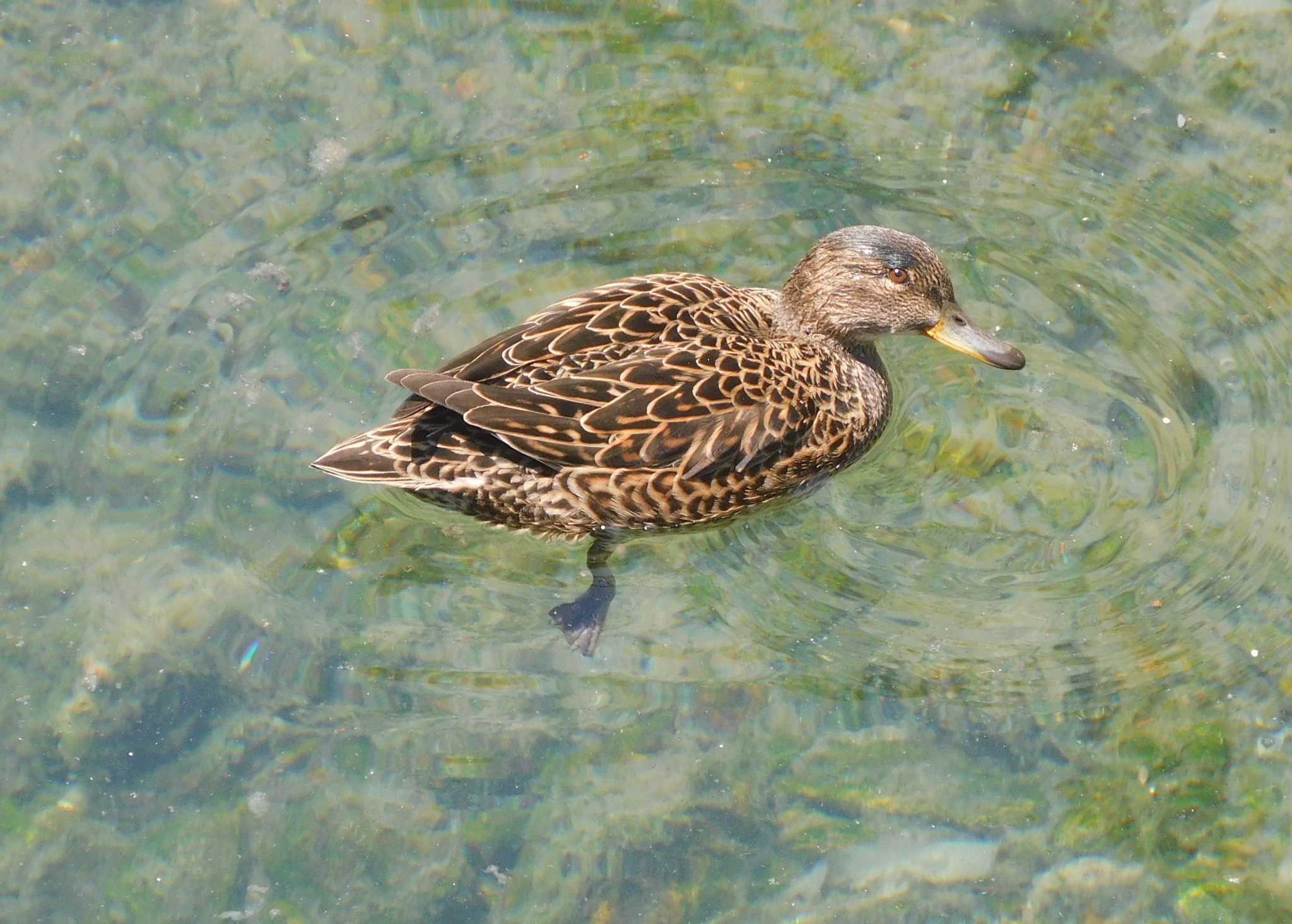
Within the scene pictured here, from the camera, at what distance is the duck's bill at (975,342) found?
6363 mm

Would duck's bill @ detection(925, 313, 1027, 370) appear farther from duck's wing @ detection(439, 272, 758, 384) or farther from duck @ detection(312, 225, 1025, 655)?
duck's wing @ detection(439, 272, 758, 384)

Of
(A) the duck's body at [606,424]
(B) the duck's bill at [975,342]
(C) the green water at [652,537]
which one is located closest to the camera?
(C) the green water at [652,537]

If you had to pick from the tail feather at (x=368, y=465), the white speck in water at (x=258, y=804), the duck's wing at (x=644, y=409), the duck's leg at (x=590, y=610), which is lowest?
the white speck in water at (x=258, y=804)

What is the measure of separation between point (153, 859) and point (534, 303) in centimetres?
316

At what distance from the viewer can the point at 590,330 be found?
19.8 ft

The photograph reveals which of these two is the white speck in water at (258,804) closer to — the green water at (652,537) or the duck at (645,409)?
the green water at (652,537)

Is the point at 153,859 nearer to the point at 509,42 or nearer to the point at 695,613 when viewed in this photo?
the point at 695,613

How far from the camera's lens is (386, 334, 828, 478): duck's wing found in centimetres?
569

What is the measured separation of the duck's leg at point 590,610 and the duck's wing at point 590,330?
0.86m

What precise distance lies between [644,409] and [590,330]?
1.59 ft

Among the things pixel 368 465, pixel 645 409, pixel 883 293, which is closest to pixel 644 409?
pixel 645 409

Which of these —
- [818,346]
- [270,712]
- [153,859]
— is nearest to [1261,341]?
[818,346]

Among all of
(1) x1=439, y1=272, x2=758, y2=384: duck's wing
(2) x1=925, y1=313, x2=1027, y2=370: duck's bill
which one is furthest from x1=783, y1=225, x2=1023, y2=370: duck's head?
(1) x1=439, y1=272, x2=758, y2=384: duck's wing

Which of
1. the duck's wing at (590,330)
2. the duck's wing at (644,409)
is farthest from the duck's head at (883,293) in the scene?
the duck's wing at (644,409)
